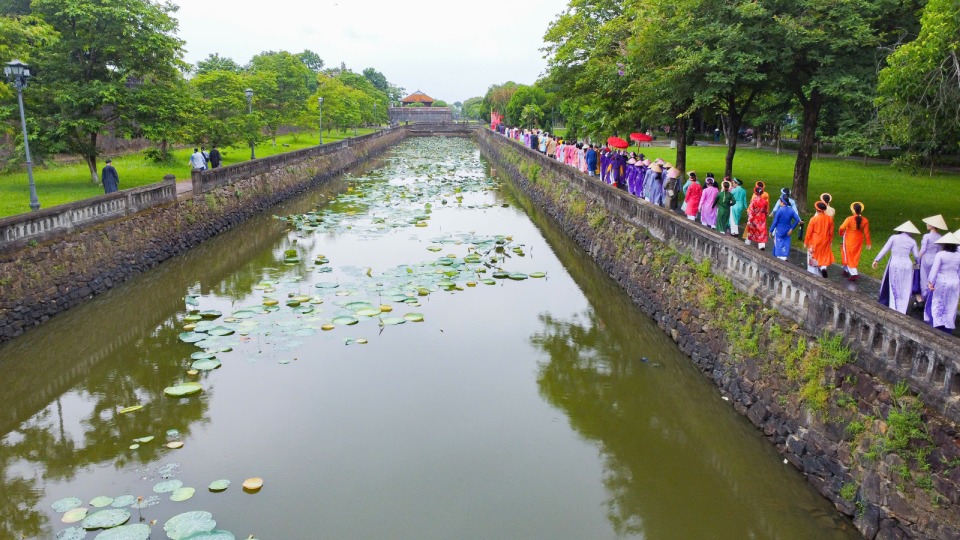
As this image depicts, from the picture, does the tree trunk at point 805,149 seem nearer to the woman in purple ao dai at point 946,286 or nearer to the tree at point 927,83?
the tree at point 927,83

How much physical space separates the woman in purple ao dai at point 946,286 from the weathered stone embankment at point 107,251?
41.7 ft

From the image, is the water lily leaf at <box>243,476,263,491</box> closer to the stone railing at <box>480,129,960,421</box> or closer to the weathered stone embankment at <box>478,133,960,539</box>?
the weathered stone embankment at <box>478,133,960,539</box>

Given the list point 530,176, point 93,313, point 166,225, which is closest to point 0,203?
point 166,225

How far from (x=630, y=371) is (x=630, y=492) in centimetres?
339

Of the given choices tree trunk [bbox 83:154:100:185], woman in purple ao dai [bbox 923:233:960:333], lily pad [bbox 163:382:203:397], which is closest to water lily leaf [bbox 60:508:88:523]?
lily pad [bbox 163:382:203:397]

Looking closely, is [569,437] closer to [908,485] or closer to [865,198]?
[908,485]

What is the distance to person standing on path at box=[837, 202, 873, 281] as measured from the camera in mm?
8422

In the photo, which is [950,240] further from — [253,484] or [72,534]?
[72,534]

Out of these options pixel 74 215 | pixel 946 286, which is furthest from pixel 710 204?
pixel 74 215

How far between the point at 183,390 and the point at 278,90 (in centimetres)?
3432

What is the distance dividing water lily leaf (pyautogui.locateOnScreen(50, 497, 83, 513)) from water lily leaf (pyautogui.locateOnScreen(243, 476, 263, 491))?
61.4 inches

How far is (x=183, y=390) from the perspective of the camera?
29.3ft

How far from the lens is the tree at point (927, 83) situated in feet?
28.0

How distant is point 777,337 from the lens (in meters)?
7.70
